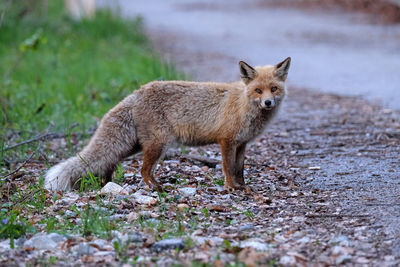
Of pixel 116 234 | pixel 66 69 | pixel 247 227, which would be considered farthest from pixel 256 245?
pixel 66 69

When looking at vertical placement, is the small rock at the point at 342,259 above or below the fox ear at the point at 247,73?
below

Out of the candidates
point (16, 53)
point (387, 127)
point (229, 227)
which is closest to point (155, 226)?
point (229, 227)

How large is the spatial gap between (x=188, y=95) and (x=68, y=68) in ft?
25.3

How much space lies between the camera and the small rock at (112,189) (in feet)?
18.5

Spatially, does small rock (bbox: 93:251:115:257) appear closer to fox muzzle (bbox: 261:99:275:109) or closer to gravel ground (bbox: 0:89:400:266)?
gravel ground (bbox: 0:89:400:266)

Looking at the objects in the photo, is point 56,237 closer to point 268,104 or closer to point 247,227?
point 247,227

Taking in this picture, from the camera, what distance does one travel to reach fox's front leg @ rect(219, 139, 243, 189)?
6059mm

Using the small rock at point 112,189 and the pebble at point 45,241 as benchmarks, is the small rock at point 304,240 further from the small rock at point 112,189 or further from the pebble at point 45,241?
the small rock at point 112,189

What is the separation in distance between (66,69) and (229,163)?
825cm

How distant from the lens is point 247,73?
20.5 feet

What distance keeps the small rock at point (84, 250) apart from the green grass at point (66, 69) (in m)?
3.65

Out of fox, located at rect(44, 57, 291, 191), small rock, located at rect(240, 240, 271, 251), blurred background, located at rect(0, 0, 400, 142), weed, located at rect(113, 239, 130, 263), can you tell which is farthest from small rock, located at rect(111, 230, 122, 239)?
blurred background, located at rect(0, 0, 400, 142)

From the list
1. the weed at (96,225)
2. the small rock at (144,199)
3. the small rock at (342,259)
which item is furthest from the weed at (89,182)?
the small rock at (342,259)

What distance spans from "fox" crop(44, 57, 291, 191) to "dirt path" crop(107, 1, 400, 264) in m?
0.63
